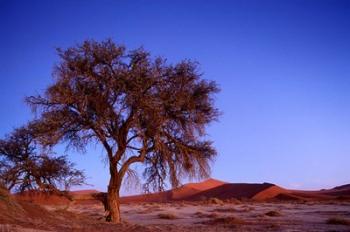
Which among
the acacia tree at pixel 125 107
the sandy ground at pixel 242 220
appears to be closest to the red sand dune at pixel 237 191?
the sandy ground at pixel 242 220

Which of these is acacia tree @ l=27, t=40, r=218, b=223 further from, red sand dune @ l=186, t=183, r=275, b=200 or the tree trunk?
red sand dune @ l=186, t=183, r=275, b=200

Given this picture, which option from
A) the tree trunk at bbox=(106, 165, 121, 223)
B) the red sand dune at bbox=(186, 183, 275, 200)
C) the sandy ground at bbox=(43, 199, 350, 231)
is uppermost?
the red sand dune at bbox=(186, 183, 275, 200)

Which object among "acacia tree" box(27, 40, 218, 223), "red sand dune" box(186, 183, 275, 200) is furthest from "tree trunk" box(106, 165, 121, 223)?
"red sand dune" box(186, 183, 275, 200)

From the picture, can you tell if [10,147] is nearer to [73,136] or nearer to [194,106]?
[73,136]

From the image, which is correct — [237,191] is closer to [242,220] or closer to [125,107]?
[242,220]

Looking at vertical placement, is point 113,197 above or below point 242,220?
above

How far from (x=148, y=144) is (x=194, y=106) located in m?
3.00

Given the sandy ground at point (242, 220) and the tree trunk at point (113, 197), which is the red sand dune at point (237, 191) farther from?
the tree trunk at point (113, 197)

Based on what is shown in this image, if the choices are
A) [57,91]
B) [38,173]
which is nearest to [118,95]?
[57,91]

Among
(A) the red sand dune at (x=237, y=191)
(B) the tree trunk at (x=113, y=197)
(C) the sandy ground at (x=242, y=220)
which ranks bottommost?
(C) the sandy ground at (x=242, y=220)

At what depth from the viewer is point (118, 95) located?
65.5ft

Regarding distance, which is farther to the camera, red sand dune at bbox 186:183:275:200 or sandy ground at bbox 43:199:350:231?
red sand dune at bbox 186:183:275:200

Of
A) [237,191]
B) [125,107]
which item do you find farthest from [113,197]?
[237,191]

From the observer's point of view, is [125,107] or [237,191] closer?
[125,107]
